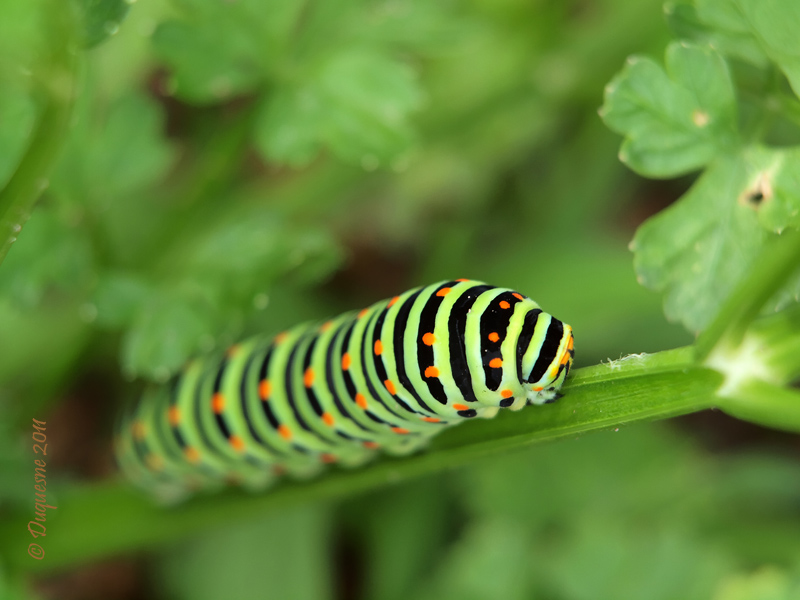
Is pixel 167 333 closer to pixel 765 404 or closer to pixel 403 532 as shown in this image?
pixel 765 404

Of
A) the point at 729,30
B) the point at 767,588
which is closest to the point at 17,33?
the point at 729,30

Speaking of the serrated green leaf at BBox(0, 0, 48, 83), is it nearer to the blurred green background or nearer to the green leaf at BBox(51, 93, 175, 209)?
the blurred green background

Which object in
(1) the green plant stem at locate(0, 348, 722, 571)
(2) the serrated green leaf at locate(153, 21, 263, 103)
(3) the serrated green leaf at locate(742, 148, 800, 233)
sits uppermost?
(2) the serrated green leaf at locate(153, 21, 263, 103)

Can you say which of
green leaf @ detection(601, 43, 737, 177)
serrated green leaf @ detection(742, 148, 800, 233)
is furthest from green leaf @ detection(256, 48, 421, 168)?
serrated green leaf @ detection(742, 148, 800, 233)

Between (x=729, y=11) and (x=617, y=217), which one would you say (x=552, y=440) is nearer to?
(x=729, y=11)

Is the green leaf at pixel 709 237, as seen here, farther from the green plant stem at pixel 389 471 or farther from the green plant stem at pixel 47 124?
the green plant stem at pixel 47 124

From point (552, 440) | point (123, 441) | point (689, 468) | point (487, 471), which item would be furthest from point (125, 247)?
point (689, 468)
